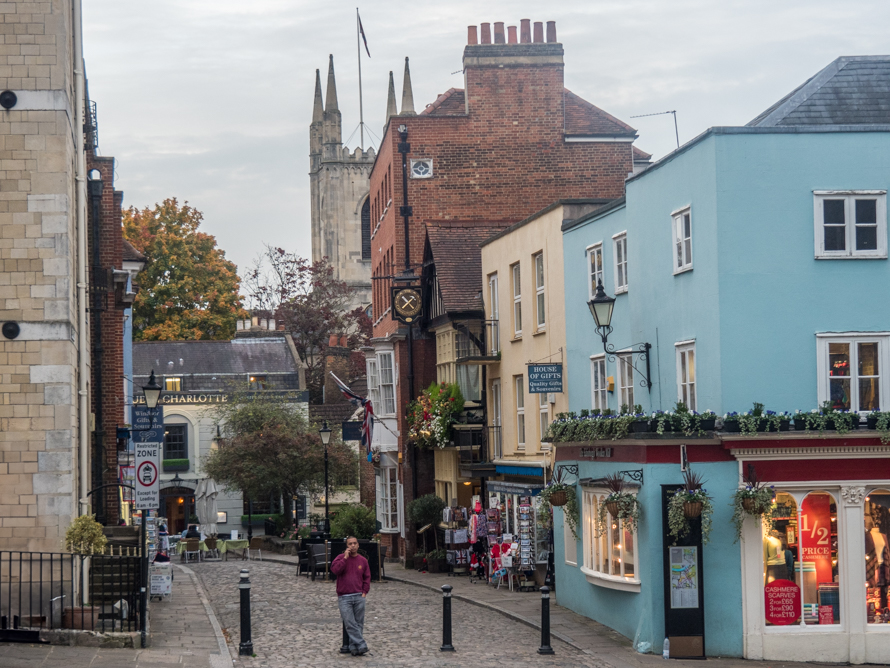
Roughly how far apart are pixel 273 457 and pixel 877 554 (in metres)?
32.0

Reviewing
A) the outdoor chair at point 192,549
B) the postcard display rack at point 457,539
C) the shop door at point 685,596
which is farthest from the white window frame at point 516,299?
the outdoor chair at point 192,549

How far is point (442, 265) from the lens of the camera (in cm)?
3123

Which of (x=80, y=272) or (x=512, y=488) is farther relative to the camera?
(x=512, y=488)

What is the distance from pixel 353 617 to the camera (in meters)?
16.5

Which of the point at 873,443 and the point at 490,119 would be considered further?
the point at 490,119

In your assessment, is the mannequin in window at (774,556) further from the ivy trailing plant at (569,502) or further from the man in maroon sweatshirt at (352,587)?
the man in maroon sweatshirt at (352,587)

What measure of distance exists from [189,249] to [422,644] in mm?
41920

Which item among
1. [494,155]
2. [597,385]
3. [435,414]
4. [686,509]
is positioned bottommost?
[686,509]

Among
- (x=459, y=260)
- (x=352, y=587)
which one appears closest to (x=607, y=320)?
(x=352, y=587)

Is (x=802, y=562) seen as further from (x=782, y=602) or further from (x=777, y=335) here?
(x=777, y=335)

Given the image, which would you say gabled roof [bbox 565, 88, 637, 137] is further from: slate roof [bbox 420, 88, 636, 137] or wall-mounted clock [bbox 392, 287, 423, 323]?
wall-mounted clock [bbox 392, 287, 423, 323]

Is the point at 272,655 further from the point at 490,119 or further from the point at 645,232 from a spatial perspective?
the point at 490,119

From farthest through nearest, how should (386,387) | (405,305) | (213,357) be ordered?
(213,357), (386,387), (405,305)

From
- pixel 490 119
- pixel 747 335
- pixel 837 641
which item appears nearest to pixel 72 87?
pixel 747 335
